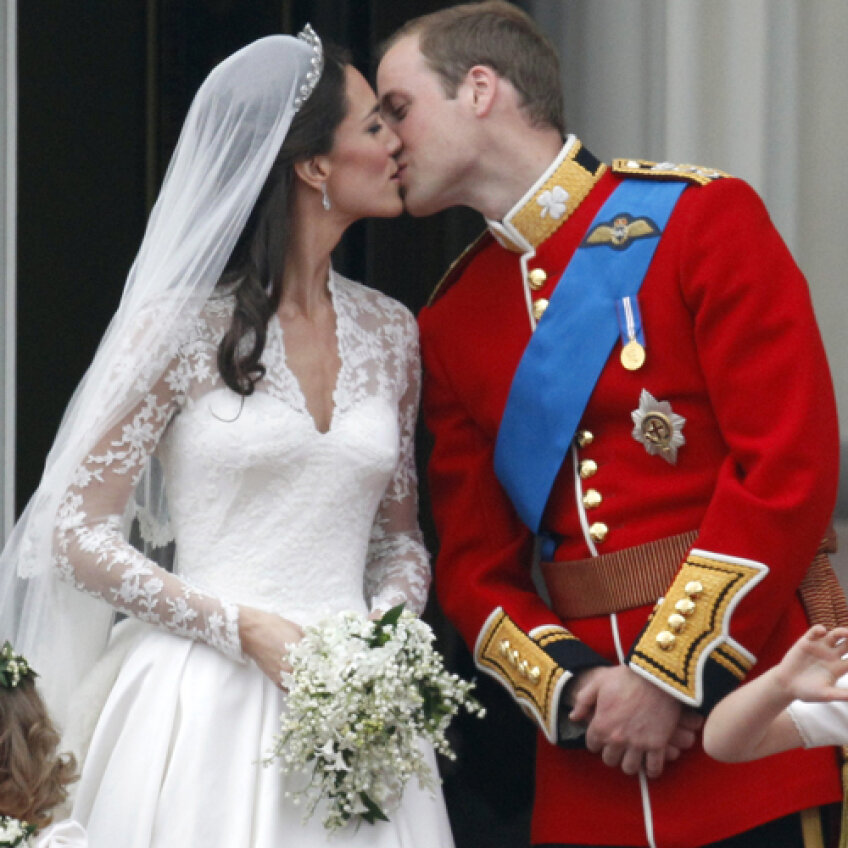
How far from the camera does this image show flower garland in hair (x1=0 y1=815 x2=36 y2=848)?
2088 millimetres

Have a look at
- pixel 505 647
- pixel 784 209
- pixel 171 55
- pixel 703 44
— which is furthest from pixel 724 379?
pixel 171 55

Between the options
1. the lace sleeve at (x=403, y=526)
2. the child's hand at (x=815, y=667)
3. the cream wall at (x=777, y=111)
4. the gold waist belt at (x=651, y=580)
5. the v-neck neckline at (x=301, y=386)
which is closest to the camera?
the child's hand at (x=815, y=667)

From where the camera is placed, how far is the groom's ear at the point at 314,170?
106 inches

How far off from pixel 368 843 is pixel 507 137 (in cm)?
122

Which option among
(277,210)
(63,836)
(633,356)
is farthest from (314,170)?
(63,836)

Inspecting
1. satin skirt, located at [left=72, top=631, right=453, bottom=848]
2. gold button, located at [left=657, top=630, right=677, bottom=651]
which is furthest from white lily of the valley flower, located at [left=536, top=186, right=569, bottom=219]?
satin skirt, located at [left=72, top=631, right=453, bottom=848]

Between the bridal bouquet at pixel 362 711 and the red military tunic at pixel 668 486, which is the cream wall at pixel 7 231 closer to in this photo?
the red military tunic at pixel 668 486

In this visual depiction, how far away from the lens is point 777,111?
→ 313cm

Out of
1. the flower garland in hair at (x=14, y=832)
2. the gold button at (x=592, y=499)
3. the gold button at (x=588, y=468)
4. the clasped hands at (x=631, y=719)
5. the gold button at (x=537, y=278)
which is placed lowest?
the flower garland in hair at (x=14, y=832)

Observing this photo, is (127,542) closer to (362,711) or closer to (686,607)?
Result: (362,711)

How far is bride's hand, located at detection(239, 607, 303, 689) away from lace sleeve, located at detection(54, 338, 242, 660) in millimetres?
17

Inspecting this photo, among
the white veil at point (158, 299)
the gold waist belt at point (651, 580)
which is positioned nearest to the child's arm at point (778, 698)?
the gold waist belt at point (651, 580)

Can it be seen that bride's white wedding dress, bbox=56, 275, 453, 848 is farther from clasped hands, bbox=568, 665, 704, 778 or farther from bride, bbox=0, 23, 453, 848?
clasped hands, bbox=568, 665, 704, 778

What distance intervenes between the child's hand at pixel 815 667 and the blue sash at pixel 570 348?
26.3 inches
